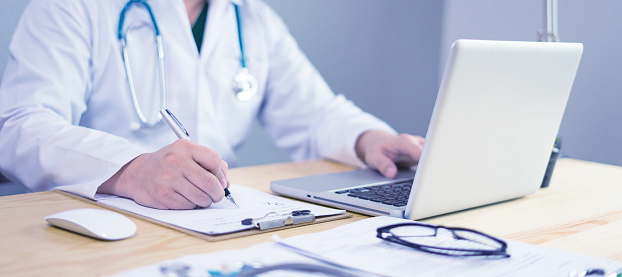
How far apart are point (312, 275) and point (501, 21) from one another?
2251 millimetres

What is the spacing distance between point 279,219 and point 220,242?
0.10 metres

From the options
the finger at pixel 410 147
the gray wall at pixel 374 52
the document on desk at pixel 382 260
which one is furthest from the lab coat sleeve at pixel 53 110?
the gray wall at pixel 374 52

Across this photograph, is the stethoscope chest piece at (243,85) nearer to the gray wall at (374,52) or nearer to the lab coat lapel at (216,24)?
the lab coat lapel at (216,24)

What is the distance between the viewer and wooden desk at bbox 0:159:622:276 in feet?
2.04

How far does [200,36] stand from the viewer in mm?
1457

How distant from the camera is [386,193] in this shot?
94 cm

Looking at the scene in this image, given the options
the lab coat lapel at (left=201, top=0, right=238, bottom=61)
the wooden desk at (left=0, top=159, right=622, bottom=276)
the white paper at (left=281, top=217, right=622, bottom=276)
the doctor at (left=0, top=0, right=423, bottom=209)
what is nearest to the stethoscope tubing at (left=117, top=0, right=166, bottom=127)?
the doctor at (left=0, top=0, right=423, bottom=209)

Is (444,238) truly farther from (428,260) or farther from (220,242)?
(220,242)

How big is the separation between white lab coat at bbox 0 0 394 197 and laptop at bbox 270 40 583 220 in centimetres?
37

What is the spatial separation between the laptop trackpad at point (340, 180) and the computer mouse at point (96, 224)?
0.33 metres

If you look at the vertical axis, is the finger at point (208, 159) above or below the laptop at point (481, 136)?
below

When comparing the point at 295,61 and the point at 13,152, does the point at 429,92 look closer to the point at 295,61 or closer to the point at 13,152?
the point at 295,61

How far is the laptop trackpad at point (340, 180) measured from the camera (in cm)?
99

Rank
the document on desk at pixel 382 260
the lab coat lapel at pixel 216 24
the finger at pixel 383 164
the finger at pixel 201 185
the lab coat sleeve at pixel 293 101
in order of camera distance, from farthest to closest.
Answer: the lab coat sleeve at pixel 293 101 → the lab coat lapel at pixel 216 24 → the finger at pixel 383 164 → the finger at pixel 201 185 → the document on desk at pixel 382 260
